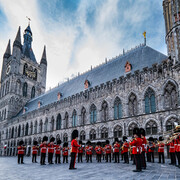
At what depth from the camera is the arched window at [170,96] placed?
18922 mm

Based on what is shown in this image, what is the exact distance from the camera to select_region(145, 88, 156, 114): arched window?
20.5m

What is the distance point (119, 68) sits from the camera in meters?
28.2

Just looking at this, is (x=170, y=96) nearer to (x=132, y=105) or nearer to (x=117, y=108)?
(x=132, y=105)

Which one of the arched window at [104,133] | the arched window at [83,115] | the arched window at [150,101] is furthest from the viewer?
the arched window at [83,115]

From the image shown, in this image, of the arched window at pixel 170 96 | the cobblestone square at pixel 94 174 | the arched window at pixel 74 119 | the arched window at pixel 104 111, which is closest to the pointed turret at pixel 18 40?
the arched window at pixel 74 119

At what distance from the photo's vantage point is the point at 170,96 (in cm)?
1933

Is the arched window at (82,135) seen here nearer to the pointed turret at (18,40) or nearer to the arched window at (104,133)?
the arched window at (104,133)

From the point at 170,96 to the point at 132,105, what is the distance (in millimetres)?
4892

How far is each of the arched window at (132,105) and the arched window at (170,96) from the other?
3846 millimetres

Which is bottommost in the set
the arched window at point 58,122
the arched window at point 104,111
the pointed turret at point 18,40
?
the arched window at point 58,122

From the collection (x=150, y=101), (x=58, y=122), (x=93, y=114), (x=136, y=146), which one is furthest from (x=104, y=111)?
(x=136, y=146)

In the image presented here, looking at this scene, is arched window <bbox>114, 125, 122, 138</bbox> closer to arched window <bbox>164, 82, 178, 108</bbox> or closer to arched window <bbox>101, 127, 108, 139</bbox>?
arched window <bbox>101, 127, 108, 139</bbox>

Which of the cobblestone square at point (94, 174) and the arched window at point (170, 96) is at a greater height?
the arched window at point (170, 96)

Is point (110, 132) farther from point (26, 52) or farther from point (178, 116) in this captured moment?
point (26, 52)
